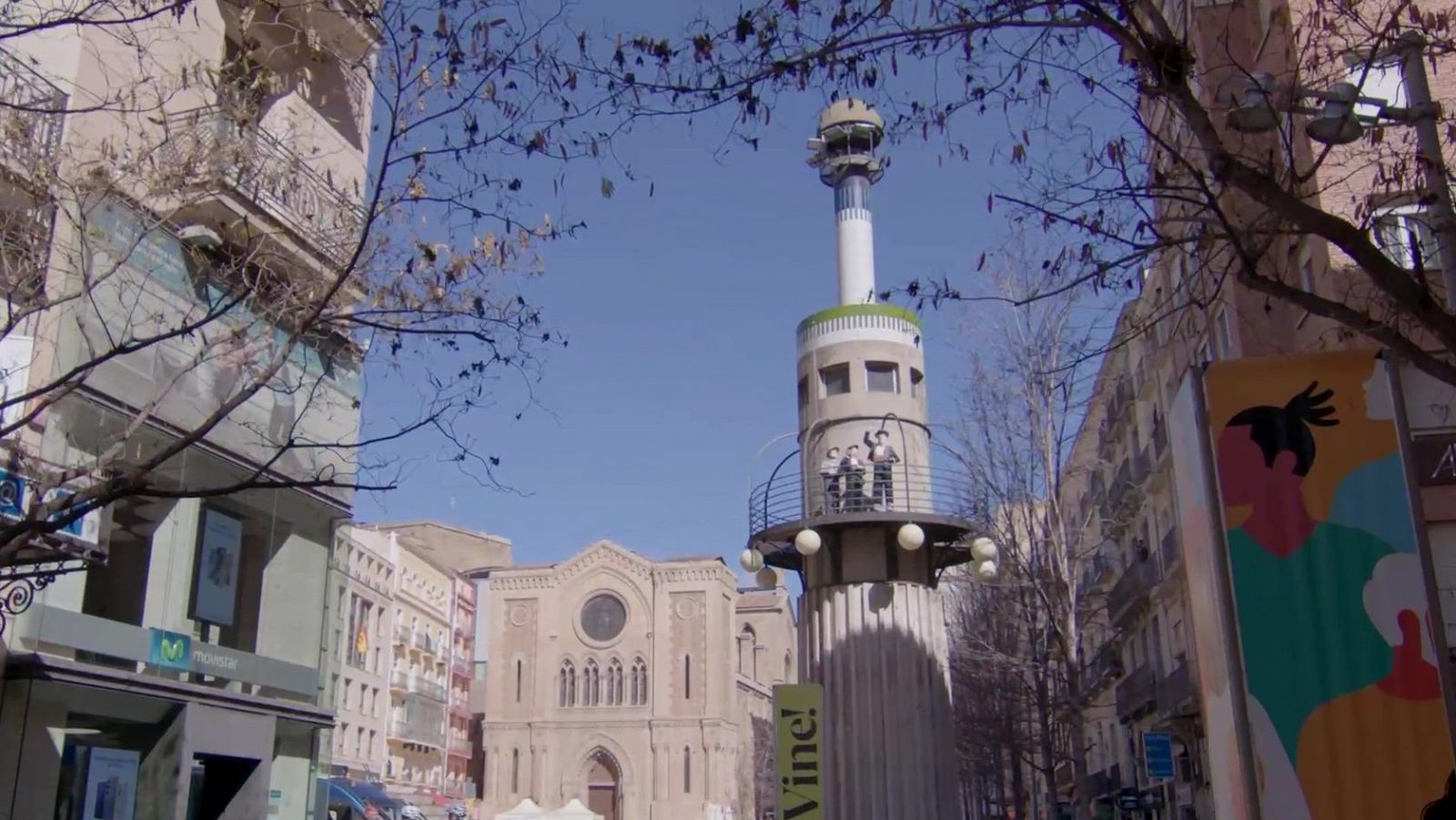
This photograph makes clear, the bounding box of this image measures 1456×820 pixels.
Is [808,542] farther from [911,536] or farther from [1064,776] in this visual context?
[1064,776]

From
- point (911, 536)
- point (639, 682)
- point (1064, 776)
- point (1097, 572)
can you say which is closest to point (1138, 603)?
point (1097, 572)

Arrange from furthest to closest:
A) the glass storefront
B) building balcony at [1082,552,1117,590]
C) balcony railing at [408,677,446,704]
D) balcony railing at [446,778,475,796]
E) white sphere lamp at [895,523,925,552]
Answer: balcony railing at [446,778,475,796]
balcony railing at [408,677,446,704]
building balcony at [1082,552,1117,590]
white sphere lamp at [895,523,925,552]
the glass storefront

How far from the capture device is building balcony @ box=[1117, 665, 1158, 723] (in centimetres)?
3209

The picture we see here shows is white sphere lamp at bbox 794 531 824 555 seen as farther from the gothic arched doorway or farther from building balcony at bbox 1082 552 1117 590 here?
the gothic arched doorway

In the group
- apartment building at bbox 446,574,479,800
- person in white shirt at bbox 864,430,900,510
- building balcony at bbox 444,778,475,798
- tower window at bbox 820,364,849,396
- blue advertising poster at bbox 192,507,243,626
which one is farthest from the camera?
apartment building at bbox 446,574,479,800

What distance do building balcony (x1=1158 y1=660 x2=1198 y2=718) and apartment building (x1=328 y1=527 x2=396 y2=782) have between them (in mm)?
29279

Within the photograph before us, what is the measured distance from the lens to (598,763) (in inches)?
2852

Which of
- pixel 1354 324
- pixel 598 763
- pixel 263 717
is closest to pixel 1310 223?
pixel 1354 324

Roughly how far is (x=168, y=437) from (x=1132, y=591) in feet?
83.9

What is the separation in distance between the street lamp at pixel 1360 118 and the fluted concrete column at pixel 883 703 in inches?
523

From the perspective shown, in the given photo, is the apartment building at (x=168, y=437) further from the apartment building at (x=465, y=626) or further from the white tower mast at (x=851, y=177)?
the apartment building at (x=465, y=626)

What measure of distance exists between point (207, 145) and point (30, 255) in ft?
6.19

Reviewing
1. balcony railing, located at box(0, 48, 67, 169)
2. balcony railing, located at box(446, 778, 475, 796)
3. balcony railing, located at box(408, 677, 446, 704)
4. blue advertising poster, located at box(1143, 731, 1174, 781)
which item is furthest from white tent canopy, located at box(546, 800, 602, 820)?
balcony railing, located at box(0, 48, 67, 169)

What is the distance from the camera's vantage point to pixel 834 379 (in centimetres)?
2244
